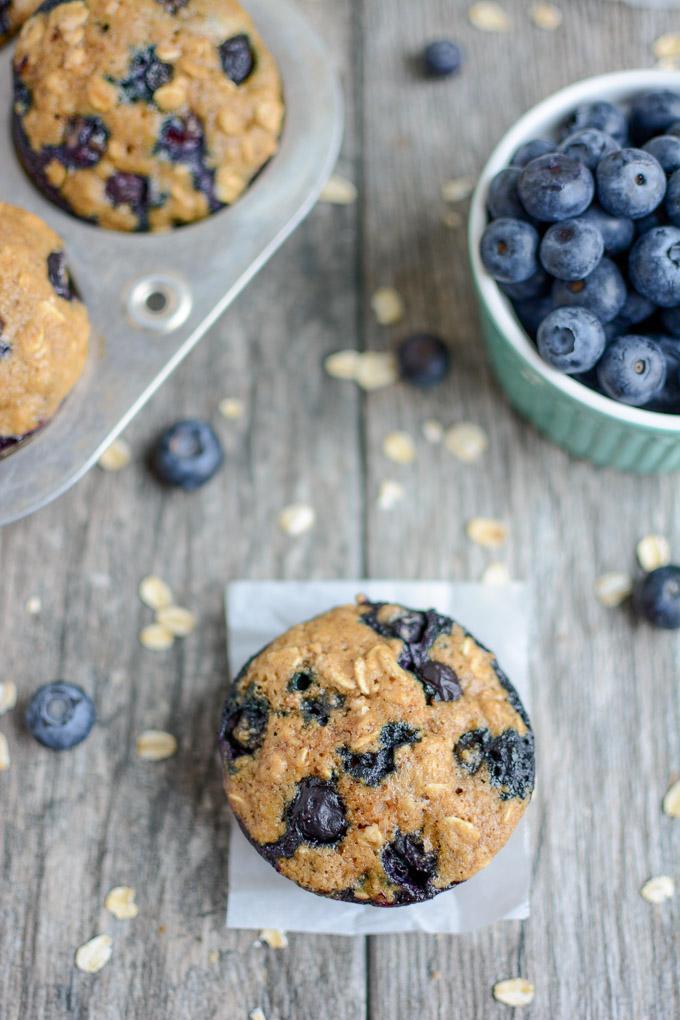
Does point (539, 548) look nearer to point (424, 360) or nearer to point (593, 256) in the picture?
point (424, 360)

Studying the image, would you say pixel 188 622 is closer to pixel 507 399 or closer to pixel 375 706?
pixel 375 706

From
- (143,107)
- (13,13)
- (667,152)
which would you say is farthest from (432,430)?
(13,13)

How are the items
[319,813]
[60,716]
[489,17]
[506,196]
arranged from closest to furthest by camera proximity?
[319,813], [506,196], [60,716], [489,17]

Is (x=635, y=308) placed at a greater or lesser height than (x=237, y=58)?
lesser

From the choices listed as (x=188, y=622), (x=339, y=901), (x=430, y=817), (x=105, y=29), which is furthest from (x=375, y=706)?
(x=105, y=29)

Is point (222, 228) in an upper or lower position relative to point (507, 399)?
upper

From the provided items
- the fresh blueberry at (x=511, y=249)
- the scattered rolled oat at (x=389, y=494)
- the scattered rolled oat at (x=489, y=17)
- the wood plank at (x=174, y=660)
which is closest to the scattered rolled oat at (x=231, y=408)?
the wood plank at (x=174, y=660)

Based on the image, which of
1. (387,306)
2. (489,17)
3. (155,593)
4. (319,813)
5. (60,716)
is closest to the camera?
(319,813)
